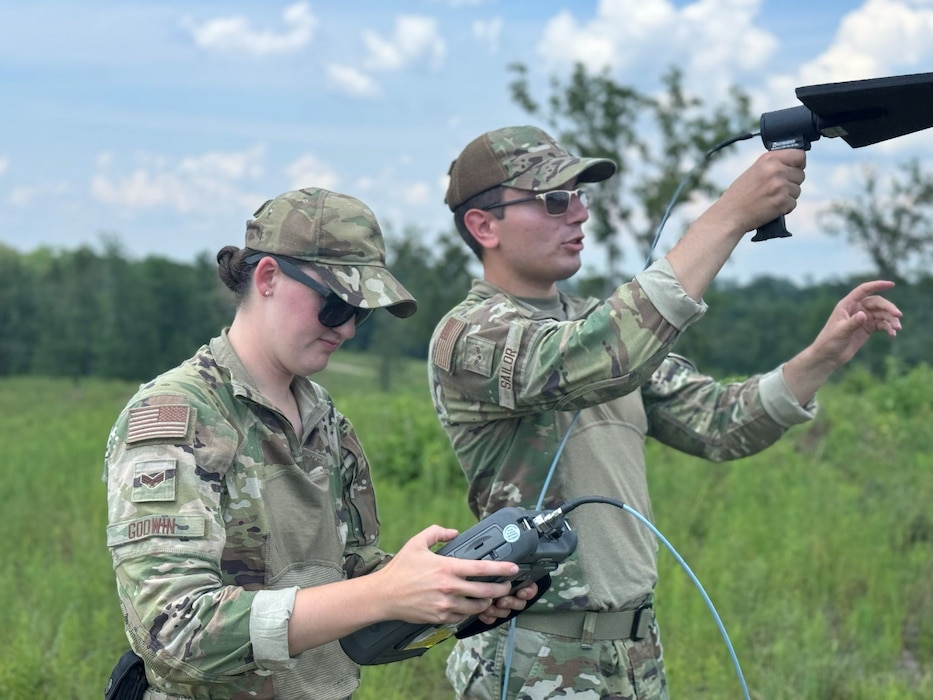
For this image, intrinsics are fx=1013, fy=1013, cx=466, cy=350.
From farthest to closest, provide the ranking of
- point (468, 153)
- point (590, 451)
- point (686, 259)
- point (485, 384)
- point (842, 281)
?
1. point (842, 281)
2. point (468, 153)
3. point (590, 451)
4. point (485, 384)
5. point (686, 259)

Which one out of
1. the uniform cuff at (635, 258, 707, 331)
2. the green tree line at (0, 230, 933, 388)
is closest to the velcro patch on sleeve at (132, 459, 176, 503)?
the uniform cuff at (635, 258, 707, 331)

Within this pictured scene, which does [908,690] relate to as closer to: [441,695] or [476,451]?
[441,695]

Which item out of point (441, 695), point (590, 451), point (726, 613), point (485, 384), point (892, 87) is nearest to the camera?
point (892, 87)

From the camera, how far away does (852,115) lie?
2141 millimetres

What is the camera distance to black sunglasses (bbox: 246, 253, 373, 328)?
204 centimetres

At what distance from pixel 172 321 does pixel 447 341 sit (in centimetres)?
4628

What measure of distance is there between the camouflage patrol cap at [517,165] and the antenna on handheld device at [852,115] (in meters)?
0.61

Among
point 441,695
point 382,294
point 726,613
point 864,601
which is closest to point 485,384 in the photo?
point 382,294

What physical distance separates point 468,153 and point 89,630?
2994 millimetres

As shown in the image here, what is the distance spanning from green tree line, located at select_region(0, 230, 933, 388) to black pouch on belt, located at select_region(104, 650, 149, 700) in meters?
34.2

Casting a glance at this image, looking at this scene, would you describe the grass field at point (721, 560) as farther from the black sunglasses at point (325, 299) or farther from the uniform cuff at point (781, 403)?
the black sunglasses at point (325, 299)

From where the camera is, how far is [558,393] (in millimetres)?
2295

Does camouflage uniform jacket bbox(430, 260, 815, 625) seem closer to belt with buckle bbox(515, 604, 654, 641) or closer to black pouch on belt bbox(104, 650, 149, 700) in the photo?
belt with buckle bbox(515, 604, 654, 641)

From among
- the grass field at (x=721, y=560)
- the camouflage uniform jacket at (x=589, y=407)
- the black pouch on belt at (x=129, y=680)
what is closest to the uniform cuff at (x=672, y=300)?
the camouflage uniform jacket at (x=589, y=407)
